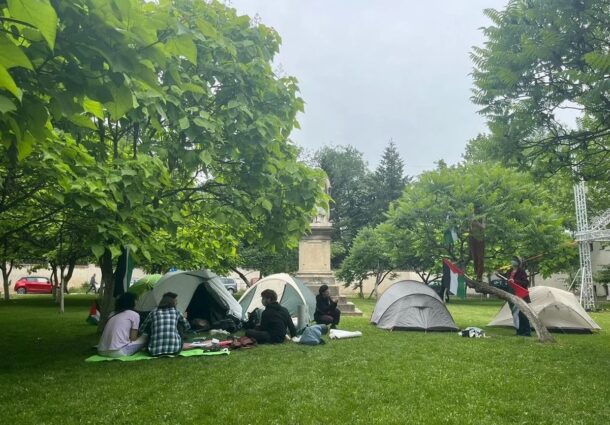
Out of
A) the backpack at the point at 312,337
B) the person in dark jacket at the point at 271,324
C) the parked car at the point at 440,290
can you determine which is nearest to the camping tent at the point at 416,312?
the backpack at the point at 312,337

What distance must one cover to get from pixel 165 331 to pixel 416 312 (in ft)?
21.9

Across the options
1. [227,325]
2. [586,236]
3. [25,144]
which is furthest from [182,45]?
[586,236]

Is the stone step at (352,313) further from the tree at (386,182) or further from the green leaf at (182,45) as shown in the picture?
the tree at (386,182)

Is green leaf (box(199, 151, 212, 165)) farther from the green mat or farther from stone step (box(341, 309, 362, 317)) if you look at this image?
stone step (box(341, 309, 362, 317))

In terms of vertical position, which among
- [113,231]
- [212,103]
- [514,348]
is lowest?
[514,348]

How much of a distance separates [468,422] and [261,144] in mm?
4868

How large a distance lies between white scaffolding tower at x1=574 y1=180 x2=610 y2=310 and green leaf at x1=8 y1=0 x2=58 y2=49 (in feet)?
81.0

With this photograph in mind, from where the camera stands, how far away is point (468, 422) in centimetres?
479

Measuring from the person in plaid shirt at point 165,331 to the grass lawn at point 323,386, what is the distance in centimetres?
39

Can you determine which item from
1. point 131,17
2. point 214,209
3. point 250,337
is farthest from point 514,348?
point 131,17

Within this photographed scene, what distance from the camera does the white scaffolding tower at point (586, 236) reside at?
22688 mm

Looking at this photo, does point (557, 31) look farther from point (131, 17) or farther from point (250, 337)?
point (250, 337)

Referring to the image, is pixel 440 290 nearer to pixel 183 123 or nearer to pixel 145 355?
pixel 145 355

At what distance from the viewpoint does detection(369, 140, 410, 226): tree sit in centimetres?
4828
